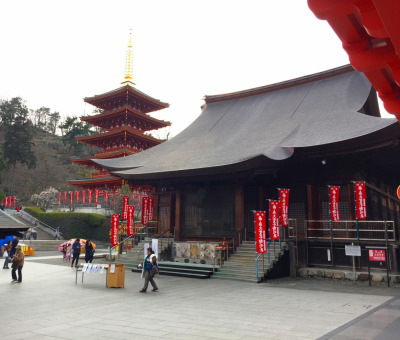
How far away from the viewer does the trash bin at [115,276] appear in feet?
40.7

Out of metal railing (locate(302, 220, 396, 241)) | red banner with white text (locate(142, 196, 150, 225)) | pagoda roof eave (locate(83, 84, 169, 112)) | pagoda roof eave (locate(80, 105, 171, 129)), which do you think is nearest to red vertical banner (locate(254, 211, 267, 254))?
metal railing (locate(302, 220, 396, 241))

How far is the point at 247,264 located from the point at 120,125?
95.6ft

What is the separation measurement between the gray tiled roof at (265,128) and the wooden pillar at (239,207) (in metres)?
1.69

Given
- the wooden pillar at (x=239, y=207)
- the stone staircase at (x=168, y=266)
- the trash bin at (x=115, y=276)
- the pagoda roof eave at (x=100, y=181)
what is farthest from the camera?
the pagoda roof eave at (x=100, y=181)

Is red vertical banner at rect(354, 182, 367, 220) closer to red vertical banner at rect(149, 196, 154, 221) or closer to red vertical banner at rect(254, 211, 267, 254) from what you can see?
red vertical banner at rect(254, 211, 267, 254)

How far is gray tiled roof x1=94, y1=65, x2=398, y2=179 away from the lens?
16.1m

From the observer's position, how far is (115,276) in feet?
40.8

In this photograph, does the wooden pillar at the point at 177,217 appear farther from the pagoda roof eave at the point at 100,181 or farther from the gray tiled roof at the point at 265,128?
the pagoda roof eave at the point at 100,181

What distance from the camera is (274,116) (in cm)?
2241

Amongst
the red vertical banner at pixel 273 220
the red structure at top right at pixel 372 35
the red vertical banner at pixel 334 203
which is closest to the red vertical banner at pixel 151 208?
the red vertical banner at pixel 273 220

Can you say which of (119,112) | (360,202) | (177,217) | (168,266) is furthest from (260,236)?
(119,112)

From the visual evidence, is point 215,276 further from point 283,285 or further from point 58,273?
point 58,273

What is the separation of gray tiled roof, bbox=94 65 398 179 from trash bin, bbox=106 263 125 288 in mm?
6458

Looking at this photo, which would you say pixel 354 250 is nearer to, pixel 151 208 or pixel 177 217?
pixel 177 217
